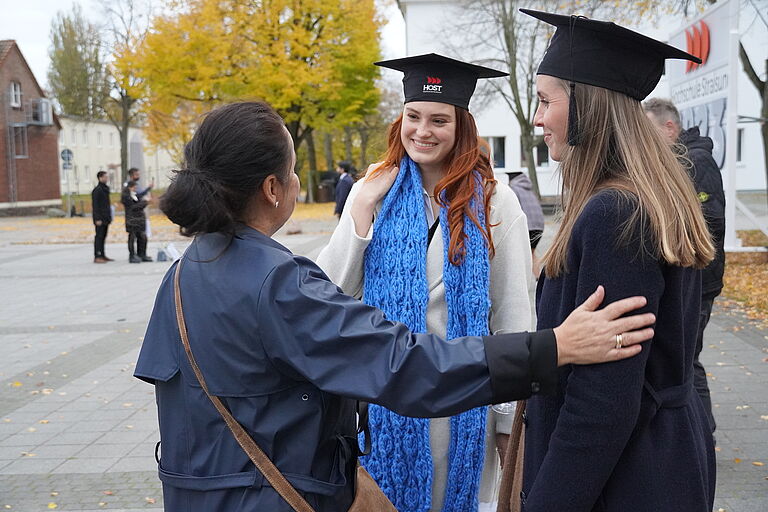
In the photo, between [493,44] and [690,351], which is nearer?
[690,351]

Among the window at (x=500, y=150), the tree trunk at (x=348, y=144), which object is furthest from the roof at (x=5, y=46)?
the window at (x=500, y=150)

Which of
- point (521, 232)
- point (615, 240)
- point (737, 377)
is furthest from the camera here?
point (737, 377)

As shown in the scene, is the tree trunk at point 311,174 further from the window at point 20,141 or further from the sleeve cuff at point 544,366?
the sleeve cuff at point 544,366

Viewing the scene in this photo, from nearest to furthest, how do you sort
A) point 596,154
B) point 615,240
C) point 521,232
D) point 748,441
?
point 615,240, point 596,154, point 521,232, point 748,441

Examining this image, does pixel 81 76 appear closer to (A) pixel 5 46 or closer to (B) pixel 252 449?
(A) pixel 5 46

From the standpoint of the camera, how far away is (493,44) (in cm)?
3366

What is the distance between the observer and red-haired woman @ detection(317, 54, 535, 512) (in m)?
2.60

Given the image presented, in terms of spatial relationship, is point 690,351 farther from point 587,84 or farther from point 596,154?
point 587,84

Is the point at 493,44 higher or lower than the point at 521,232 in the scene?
higher

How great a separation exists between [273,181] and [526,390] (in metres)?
0.78

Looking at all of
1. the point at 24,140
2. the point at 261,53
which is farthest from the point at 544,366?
the point at 24,140

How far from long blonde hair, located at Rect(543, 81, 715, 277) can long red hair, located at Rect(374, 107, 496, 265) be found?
2.68 ft

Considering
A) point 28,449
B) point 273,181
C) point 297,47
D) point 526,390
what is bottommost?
point 28,449

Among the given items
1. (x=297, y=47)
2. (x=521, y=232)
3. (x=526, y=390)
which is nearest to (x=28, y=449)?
(x=521, y=232)
